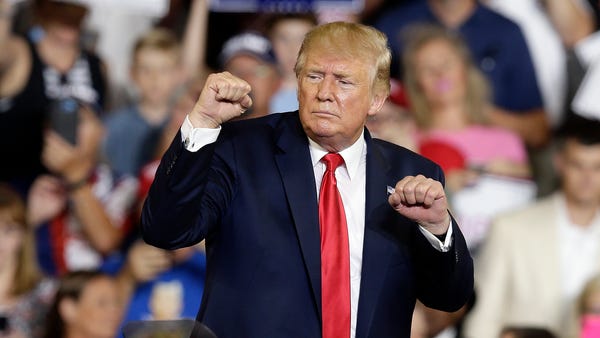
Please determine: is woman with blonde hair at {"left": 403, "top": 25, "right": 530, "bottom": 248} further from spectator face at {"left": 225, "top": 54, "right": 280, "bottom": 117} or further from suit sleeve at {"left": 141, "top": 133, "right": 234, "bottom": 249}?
suit sleeve at {"left": 141, "top": 133, "right": 234, "bottom": 249}

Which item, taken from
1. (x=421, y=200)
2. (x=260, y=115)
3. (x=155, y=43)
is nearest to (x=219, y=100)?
(x=421, y=200)

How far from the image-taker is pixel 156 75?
5.33 meters

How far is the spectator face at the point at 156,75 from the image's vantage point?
5.32 m

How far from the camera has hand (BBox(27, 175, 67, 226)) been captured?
4984mm

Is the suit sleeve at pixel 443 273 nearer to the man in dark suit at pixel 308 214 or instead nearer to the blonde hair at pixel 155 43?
the man in dark suit at pixel 308 214

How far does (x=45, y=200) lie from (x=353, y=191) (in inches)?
113

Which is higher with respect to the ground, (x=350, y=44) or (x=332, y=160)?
(x=350, y=44)

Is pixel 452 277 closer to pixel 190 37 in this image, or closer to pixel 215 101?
pixel 215 101

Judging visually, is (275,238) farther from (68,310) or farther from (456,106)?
(456,106)

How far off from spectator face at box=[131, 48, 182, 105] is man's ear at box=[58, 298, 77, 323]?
1187 mm

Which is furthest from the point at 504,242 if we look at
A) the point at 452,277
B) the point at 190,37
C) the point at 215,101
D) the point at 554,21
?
the point at 215,101

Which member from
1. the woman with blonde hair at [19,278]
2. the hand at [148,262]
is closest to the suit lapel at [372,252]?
the hand at [148,262]

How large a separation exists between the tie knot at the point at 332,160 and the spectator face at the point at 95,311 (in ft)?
7.84

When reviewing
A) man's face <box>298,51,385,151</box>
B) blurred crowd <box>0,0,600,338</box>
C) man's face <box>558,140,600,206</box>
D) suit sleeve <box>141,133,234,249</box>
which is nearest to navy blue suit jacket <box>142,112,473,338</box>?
suit sleeve <box>141,133,234,249</box>
